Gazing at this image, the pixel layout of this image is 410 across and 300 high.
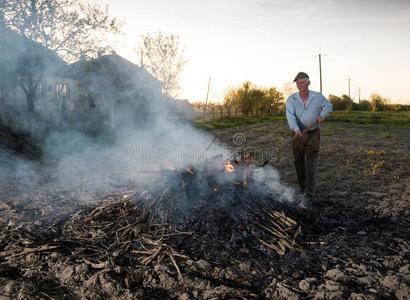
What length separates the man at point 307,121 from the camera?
5.60 metres

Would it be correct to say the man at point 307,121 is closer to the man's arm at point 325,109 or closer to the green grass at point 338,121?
the man's arm at point 325,109

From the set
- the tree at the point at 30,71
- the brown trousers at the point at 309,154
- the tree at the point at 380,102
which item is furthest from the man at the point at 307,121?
the tree at the point at 380,102

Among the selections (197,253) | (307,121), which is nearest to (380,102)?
(307,121)

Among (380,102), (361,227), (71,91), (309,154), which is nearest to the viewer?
(361,227)

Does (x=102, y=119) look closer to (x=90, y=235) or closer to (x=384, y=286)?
(x=90, y=235)

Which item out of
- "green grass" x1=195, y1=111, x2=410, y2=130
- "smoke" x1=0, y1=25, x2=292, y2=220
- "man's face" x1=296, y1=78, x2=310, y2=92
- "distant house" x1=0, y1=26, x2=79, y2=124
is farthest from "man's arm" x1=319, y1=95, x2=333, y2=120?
"green grass" x1=195, y1=111, x2=410, y2=130

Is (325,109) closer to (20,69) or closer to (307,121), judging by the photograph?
(307,121)

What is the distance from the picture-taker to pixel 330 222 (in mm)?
4910

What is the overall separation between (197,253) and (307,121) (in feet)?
9.99

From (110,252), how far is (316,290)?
233 cm

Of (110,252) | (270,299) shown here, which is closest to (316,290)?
(270,299)

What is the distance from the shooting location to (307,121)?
5711 millimetres

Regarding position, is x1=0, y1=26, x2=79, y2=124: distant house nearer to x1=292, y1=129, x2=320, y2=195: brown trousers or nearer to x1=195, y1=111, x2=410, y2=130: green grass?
x1=195, y1=111, x2=410, y2=130: green grass

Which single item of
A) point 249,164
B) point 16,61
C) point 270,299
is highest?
point 16,61
